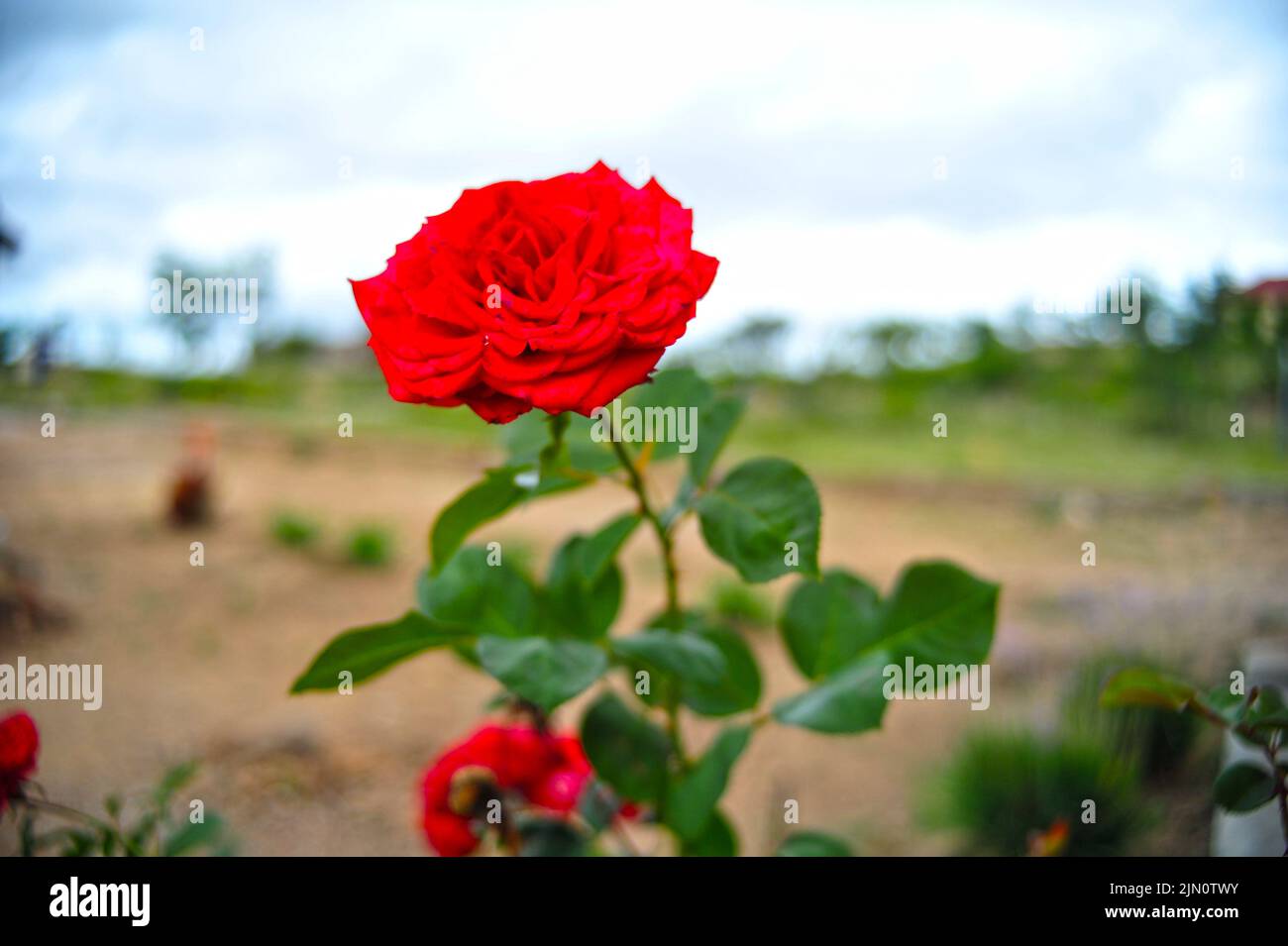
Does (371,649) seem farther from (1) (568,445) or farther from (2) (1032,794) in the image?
(2) (1032,794)

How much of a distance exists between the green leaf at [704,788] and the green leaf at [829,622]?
0.45ft

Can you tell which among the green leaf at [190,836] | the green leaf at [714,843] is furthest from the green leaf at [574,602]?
the green leaf at [190,836]

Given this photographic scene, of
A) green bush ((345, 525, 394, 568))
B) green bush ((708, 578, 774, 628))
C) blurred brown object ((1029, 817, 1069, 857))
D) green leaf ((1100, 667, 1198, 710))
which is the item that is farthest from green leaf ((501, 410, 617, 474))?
green bush ((345, 525, 394, 568))

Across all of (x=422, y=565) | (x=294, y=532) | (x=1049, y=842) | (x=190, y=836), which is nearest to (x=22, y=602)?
(x=294, y=532)

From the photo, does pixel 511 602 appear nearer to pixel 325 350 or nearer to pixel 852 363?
pixel 852 363

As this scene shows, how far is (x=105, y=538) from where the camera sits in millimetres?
5609

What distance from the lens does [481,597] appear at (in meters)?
0.85

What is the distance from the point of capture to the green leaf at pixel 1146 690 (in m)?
0.73

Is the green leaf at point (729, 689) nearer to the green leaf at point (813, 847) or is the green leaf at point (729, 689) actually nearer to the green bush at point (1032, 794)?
the green leaf at point (813, 847)

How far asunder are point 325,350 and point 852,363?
8.36 metres

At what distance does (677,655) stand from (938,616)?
0.28 meters

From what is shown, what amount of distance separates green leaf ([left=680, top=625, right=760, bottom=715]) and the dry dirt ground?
1394 mm

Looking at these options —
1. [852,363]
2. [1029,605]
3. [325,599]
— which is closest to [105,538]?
[325,599]

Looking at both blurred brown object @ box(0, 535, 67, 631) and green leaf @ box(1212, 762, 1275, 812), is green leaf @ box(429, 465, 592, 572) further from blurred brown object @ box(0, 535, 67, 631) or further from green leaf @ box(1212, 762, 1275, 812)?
blurred brown object @ box(0, 535, 67, 631)
